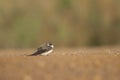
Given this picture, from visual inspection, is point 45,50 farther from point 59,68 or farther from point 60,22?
point 60,22

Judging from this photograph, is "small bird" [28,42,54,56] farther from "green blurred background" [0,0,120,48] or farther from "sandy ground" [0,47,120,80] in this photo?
"green blurred background" [0,0,120,48]

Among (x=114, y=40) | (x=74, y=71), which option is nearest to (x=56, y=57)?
(x=74, y=71)

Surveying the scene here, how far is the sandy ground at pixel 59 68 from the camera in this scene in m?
7.06

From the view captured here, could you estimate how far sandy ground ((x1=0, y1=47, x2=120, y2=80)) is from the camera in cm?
706

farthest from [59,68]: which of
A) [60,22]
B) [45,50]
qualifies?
[60,22]

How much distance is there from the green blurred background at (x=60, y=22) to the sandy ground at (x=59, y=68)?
126 inches

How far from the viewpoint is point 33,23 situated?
35.0 ft

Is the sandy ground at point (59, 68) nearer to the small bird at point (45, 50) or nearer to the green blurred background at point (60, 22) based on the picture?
the small bird at point (45, 50)

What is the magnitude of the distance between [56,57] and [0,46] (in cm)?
311

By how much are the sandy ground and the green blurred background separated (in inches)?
126

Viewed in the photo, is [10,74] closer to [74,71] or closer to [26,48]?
[74,71]

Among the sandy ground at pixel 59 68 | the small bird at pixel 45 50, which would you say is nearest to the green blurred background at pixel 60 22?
the small bird at pixel 45 50

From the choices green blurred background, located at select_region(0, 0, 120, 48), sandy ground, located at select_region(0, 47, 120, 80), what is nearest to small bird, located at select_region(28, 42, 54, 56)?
sandy ground, located at select_region(0, 47, 120, 80)

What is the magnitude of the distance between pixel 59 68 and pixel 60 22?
3740mm
